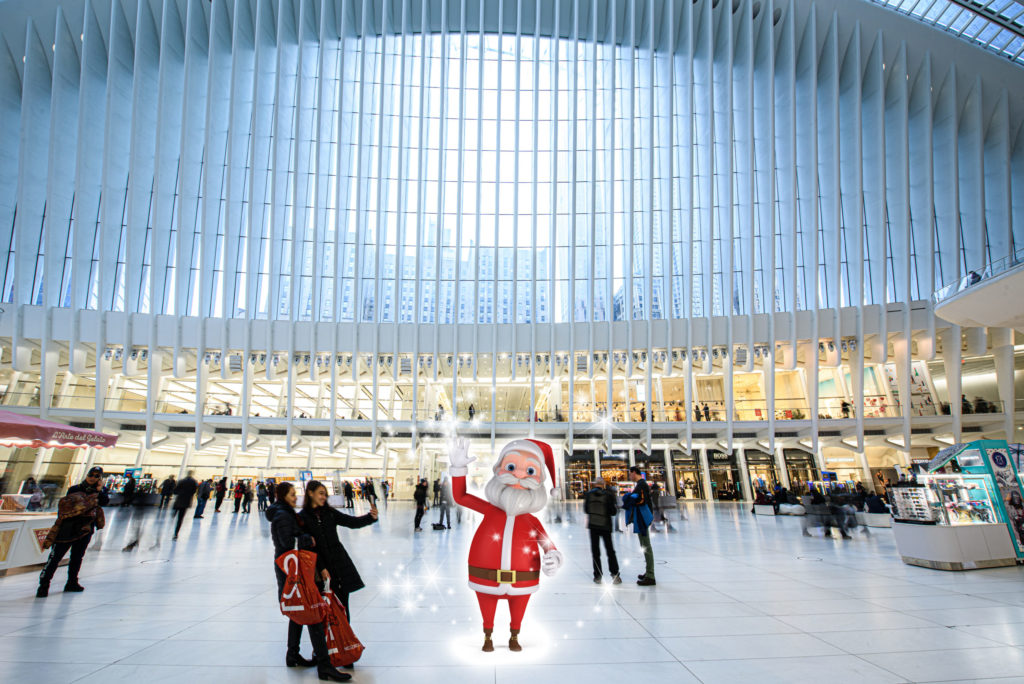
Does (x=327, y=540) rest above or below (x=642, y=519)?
above

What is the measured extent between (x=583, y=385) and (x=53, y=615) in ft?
86.7

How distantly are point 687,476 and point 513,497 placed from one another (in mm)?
28911

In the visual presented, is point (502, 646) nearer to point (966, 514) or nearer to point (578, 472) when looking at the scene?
point (966, 514)

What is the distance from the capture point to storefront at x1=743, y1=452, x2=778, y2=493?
29984 mm

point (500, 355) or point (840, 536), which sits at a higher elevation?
point (500, 355)

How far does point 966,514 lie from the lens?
841cm

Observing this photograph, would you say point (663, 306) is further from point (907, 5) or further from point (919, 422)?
point (907, 5)

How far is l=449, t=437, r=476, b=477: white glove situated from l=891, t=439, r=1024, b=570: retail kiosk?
7.70 metres

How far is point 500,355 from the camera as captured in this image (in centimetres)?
2577

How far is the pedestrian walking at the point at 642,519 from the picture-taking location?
706 centimetres

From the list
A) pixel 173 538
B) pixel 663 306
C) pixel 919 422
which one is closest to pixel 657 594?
pixel 173 538

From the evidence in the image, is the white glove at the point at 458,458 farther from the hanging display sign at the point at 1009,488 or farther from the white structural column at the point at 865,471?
the white structural column at the point at 865,471

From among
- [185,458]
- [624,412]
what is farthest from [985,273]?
[185,458]

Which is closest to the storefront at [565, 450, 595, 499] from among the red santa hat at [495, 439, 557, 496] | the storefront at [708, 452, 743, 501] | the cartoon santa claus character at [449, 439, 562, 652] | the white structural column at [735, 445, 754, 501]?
the storefront at [708, 452, 743, 501]
